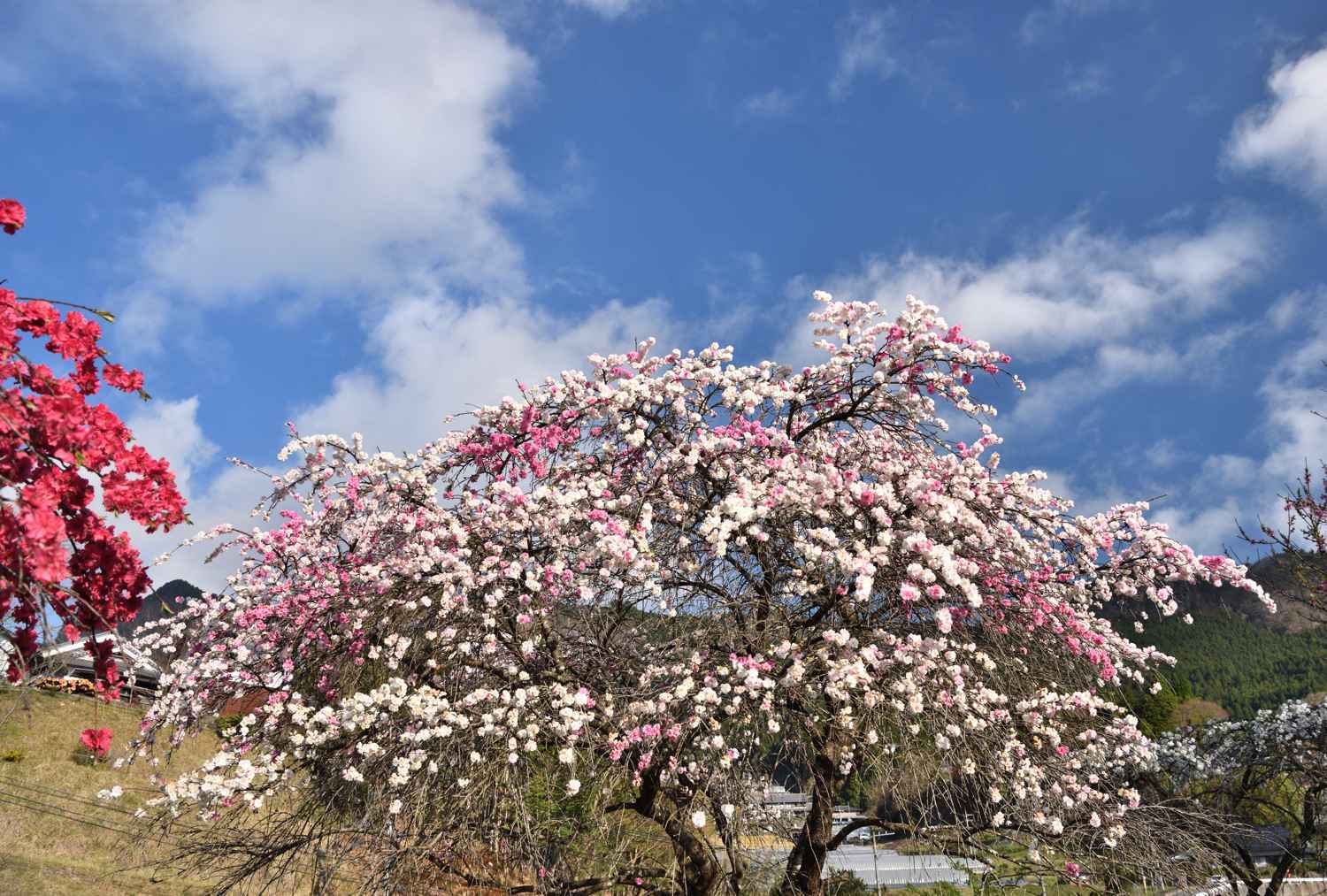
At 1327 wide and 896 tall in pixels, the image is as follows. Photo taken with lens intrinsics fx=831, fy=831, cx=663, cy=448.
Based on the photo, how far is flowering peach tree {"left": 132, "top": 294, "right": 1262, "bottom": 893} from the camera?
735cm

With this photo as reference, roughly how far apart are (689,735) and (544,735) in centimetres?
131

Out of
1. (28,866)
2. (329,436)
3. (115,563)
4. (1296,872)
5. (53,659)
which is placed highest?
(329,436)

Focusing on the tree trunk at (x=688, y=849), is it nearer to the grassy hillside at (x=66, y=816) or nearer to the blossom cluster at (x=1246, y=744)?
the grassy hillside at (x=66, y=816)

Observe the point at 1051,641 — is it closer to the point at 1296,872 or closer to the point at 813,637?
the point at 813,637

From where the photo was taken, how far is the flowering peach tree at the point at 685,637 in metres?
7.35

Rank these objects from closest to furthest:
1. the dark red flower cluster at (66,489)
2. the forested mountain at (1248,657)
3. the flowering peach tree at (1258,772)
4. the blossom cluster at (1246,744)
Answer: the dark red flower cluster at (66,489), the flowering peach tree at (1258,772), the blossom cluster at (1246,744), the forested mountain at (1248,657)

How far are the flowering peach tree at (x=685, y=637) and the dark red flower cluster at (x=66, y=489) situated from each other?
8.00 feet

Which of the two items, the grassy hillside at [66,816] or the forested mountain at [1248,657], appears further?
the forested mountain at [1248,657]

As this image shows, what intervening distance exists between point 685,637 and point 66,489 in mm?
4988

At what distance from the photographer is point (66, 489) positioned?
16.1 ft

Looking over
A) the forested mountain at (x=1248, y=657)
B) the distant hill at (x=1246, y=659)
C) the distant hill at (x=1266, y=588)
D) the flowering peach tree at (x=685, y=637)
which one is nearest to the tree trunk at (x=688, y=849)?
the flowering peach tree at (x=685, y=637)

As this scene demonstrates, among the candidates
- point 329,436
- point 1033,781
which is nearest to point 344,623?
point 329,436

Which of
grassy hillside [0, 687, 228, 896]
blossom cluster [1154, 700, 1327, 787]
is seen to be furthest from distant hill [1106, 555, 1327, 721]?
grassy hillside [0, 687, 228, 896]

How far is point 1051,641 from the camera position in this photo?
9.11 metres
